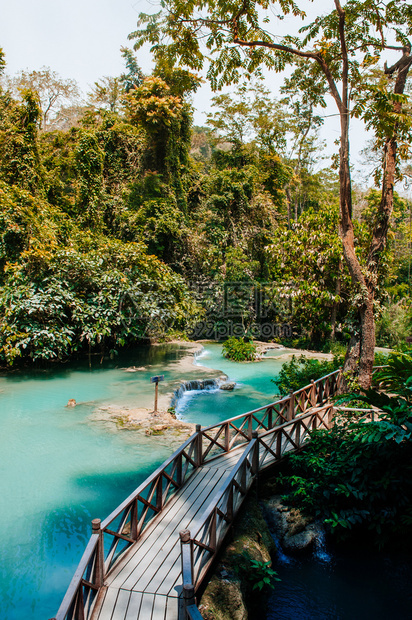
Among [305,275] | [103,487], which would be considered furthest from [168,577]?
[305,275]

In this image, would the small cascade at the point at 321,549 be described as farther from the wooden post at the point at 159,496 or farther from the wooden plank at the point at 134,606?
the wooden plank at the point at 134,606

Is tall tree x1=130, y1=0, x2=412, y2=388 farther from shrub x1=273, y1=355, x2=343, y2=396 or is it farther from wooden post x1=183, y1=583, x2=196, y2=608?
wooden post x1=183, y1=583, x2=196, y2=608

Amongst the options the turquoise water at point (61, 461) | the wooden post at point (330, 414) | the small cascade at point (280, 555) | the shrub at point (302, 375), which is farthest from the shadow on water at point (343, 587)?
the shrub at point (302, 375)

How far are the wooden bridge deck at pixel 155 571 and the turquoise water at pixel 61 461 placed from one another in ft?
3.75

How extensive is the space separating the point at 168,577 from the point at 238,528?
160cm

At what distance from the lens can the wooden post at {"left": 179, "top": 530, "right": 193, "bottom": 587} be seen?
136 inches

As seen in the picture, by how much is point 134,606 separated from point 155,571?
0.49 meters

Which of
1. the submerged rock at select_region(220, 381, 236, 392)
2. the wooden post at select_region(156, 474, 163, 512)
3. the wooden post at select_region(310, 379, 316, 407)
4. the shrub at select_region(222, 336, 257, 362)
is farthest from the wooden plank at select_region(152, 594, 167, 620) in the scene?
the shrub at select_region(222, 336, 257, 362)

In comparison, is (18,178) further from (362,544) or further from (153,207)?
(362,544)

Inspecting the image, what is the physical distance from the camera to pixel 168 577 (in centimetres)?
400

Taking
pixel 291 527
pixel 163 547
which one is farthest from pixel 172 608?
pixel 291 527

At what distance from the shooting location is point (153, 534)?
476cm

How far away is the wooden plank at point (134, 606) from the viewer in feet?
11.5

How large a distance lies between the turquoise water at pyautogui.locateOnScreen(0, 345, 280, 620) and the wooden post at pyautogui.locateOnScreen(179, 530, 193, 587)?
77.4 inches
